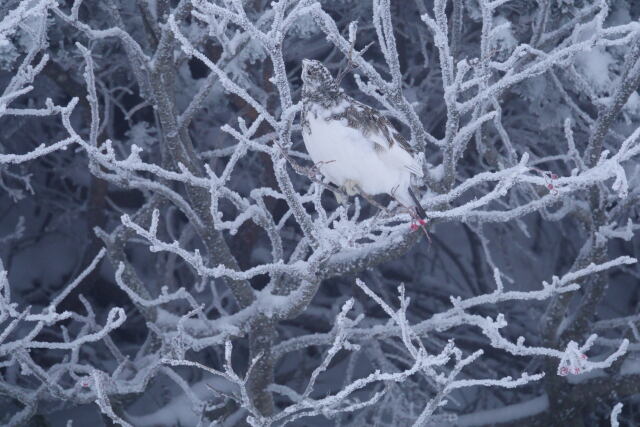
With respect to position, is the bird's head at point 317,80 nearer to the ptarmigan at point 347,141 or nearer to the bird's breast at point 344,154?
the ptarmigan at point 347,141

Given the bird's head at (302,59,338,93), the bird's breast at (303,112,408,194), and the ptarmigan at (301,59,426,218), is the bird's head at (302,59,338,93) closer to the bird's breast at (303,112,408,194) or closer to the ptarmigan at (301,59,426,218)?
the ptarmigan at (301,59,426,218)

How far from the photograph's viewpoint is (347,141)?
3641 mm

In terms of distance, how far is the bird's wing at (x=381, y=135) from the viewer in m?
3.71

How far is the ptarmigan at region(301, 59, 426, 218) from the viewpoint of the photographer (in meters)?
3.62

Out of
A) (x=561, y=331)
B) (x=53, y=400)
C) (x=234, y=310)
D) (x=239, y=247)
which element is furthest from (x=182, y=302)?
(x=561, y=331)

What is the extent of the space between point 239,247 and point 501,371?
2648 millimetres

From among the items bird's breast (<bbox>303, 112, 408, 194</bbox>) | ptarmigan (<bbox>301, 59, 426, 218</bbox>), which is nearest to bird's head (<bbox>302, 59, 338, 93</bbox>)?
ptarmigan (<bbox>301, 59, 426, 218</bbox>)

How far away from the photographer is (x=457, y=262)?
808cm

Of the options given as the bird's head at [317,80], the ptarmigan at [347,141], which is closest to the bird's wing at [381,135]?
the ptarmigan at [347,141]

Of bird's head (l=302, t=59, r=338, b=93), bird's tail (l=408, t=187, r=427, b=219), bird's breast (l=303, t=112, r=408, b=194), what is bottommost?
bird's tail (l=408, t=187, r=427, b=219)

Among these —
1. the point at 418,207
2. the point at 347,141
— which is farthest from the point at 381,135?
the point at 418,207

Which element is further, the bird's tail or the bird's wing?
the bird's tail

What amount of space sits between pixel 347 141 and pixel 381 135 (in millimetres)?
220

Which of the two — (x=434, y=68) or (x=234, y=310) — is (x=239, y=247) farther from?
(x=434, y=68)
